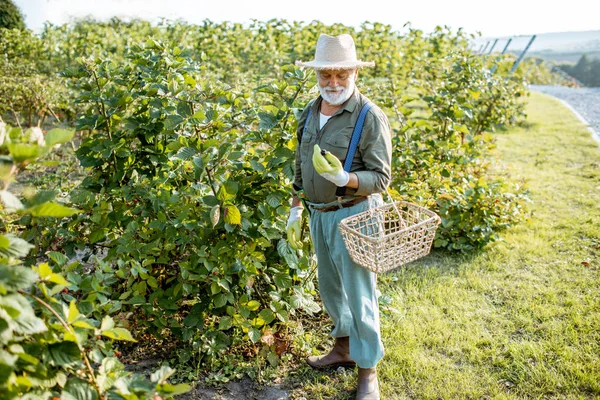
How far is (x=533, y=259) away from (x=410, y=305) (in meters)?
1.35

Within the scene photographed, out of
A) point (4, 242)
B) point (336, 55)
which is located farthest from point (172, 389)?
point (336, 55)

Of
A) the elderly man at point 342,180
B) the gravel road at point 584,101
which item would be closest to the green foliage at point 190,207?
the elderly man at point 342,180

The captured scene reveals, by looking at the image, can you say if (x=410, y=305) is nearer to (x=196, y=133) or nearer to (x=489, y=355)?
(x=489, y=355)

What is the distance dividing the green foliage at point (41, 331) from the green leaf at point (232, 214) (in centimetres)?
84

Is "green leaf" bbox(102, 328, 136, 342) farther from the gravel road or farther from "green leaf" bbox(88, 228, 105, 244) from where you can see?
the gravel road

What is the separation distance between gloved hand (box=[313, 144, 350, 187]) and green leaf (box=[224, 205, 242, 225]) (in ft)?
1.73

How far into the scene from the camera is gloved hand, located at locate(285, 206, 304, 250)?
8.75ft

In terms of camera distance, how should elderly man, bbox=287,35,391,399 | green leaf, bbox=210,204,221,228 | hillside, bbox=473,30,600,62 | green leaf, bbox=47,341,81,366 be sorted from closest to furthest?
green leaf, bbox=47,341,81,366 < elderly man, bbox=287,35,391,399 < green leaf, bbox=210,204,221,228 < hillside, bbox=473,30,600,62

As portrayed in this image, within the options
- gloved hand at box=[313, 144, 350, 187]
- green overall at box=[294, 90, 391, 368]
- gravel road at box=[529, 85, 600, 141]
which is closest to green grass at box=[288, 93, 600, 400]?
green overall at box=[294, 90, 391, 368]

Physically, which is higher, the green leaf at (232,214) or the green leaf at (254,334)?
the green leaf at (232,214)

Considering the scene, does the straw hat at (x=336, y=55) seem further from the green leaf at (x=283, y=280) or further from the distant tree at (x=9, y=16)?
the distant tree at (x=9, y=16)

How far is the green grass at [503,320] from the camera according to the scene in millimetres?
2797

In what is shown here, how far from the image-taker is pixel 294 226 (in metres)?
2.68

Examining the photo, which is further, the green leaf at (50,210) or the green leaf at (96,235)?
the green leaf at (96,235)
